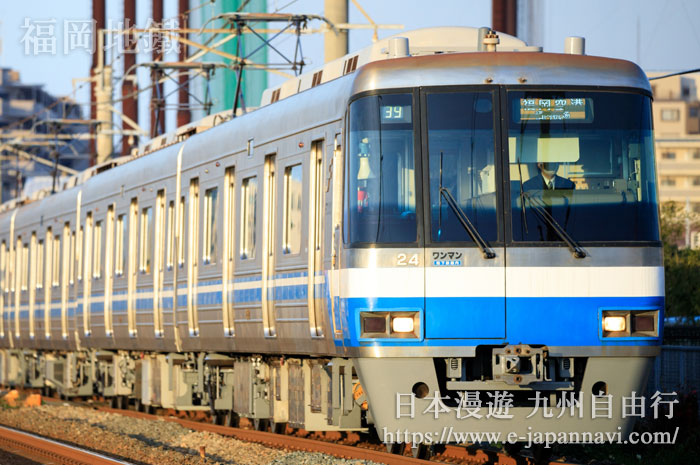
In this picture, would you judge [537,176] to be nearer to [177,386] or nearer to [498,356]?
[498,356]

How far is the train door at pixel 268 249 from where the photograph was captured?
44.2 ft

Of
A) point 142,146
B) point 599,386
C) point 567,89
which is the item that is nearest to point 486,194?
point 567,89

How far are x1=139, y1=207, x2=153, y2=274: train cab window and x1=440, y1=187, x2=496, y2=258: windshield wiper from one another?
27.3ft

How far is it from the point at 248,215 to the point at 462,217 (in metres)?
4.22

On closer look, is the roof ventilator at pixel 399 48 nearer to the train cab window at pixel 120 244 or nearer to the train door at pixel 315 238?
the train door at pixel 315 238

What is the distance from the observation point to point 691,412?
1516 centimetres

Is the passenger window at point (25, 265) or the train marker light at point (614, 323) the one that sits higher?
the passenger window at point (25, 265)

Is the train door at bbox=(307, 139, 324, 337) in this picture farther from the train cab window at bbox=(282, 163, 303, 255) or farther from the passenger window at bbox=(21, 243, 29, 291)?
the passenger window at bbox=(21, 243, 29, 291)

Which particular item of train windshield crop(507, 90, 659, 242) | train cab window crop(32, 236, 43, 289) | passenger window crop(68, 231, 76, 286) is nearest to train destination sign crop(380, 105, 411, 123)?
train windshield crop(507, 90, 659, 242)

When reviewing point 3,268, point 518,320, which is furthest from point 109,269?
point 518,320

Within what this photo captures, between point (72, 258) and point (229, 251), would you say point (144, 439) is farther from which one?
point (72, 258)

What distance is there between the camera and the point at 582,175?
10.6m

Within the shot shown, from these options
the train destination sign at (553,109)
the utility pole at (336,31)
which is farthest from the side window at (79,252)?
the train destination sign at (553,109)

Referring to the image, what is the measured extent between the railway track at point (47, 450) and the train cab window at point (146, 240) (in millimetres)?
2730
